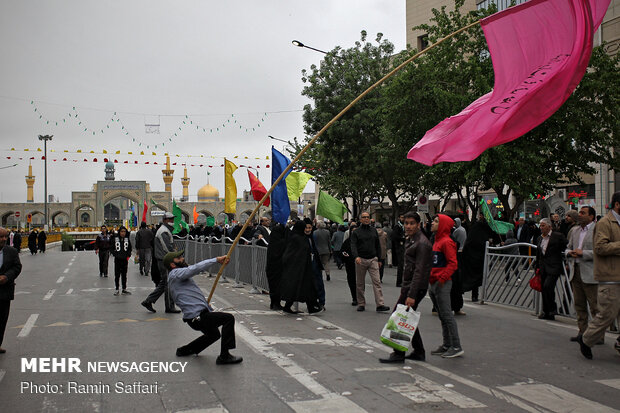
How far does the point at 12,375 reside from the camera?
6.25 metres

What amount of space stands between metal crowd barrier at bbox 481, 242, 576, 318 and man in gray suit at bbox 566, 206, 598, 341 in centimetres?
226

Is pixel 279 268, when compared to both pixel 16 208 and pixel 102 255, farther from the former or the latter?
pixel 16 208

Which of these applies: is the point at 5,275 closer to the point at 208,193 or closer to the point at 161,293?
the point at 161,293

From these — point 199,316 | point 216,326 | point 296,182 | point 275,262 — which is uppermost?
point 296,182

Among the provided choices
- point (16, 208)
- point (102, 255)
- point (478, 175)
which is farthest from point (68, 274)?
point (16, 208)

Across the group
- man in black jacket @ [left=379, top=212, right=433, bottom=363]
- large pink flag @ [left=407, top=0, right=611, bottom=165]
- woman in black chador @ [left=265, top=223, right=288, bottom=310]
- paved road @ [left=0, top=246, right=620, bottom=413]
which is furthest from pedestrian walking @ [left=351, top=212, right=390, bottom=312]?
man in black jacket @ [left=379, top=212, right=433, bottom=363]

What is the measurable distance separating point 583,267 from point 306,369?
3718 mm

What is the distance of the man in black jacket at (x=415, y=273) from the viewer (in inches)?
→ 257

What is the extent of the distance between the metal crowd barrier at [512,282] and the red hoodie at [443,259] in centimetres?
382

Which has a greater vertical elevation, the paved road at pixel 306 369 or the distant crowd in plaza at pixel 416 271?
the distant crowd in plaza at pixel 416 271

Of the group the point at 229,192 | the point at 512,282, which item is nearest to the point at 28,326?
the point at 229,192

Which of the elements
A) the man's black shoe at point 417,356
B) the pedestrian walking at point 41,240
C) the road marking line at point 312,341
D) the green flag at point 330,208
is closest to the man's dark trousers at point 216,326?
the road marking line at point 312,341

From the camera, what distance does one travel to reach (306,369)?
6.39 metres

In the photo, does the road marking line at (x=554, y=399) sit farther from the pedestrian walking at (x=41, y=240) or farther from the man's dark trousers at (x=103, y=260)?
the pedestrian walking at (x=41, y=240)
